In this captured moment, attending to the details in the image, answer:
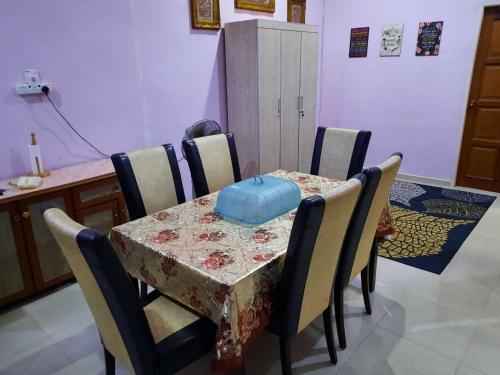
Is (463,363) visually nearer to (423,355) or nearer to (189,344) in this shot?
(423,355)

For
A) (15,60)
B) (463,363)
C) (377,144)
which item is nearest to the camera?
(463,363)

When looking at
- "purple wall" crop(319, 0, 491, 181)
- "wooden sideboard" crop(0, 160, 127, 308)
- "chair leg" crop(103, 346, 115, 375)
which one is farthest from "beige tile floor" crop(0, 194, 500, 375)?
"purple wall" crop(319, 0, 491, 181)

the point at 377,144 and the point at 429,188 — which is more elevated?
the point at 377,144

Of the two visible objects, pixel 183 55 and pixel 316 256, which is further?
pixel 183 55

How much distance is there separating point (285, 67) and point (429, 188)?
2.22 m

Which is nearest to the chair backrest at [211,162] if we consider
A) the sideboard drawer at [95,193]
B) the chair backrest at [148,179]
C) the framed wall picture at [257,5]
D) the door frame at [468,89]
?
the chair backrest at [148,179]

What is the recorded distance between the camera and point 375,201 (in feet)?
5.69

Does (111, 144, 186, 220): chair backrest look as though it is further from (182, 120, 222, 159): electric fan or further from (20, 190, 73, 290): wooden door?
(182, 120, 222, 159): electric fan

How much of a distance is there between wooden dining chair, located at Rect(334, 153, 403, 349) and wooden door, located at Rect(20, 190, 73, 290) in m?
1.72

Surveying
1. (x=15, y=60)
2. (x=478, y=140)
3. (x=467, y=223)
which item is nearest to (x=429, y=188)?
(x=478, y=140)

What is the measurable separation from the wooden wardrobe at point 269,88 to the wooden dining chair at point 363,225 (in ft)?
6.08

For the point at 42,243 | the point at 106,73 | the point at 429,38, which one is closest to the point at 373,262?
the point at 42,243

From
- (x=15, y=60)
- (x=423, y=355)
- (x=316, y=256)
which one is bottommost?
(x=423, y=355)

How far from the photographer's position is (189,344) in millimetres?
1346
